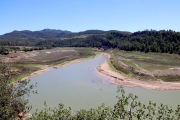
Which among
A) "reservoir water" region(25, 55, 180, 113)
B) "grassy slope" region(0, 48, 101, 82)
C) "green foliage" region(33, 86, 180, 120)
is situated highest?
"green foliage" region(33, 86, 180, 120)

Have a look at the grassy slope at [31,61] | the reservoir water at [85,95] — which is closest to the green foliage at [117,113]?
the reservoir water at [85,95]

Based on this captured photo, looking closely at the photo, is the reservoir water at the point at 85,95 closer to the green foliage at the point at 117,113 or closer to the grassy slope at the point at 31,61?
the green foliage at the point at 117,113

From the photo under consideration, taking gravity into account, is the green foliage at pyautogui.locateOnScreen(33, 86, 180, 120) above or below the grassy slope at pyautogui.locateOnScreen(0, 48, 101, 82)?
above

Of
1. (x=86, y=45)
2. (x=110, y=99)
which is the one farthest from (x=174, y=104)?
(x=86, y=45)

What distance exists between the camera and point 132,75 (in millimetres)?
43469

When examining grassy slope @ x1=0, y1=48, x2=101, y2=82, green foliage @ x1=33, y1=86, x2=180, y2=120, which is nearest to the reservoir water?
green foliage @ x1=33, y1=86, x2=180, y2=120

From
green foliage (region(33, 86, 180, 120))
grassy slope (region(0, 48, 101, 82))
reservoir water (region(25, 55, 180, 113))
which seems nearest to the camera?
green foliage (region(33, 86, 180, 120))

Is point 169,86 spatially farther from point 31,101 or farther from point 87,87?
point 31,101

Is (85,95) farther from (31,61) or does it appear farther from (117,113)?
(31,61)

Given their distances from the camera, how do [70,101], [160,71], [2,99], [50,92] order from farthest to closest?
[160,71] < [50,92] < [70,101] < [2,99]

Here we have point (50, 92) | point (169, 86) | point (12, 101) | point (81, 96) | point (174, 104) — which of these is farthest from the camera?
point (169, 86)

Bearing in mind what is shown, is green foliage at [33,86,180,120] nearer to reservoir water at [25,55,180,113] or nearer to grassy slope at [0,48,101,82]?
reservoir water at [25,55,180,113]

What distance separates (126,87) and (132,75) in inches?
393

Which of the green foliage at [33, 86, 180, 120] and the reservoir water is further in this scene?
the reservoir water
